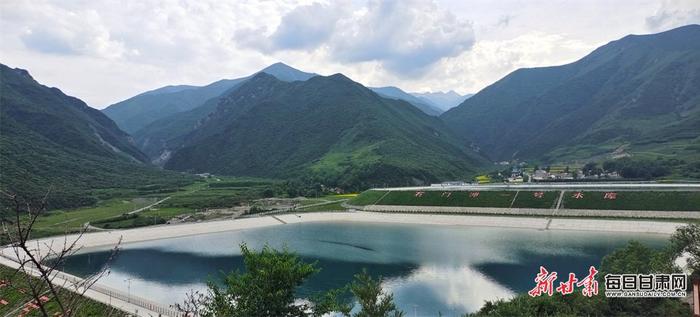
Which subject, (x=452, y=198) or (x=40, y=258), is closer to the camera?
(x=40, y=258)

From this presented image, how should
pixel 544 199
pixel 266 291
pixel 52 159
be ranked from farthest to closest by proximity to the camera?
pixel 52 159 < pixel 544 199 < pixel 266 291

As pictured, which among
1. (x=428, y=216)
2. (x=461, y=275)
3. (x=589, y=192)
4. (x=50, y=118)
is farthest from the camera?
(x=50, y=118)

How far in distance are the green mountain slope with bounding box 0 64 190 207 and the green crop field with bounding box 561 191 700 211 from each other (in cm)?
10671

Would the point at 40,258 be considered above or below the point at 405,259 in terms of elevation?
above

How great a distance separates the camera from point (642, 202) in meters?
80.7

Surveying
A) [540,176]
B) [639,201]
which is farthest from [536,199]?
[540,176]

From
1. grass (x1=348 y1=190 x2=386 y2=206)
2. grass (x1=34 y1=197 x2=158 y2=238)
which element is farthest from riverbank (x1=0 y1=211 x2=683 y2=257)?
grass (x1=348 y1=190 x2=386 y2=206)

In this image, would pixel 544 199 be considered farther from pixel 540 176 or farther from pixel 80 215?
pixel 80 215

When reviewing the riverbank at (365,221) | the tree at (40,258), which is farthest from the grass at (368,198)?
the tree at (40,258)

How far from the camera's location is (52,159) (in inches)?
5714

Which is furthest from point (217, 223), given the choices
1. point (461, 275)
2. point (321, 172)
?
point (321, 172)

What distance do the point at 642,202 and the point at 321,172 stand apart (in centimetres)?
10224

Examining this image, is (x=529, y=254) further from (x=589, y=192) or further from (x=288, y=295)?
(x=288, y=295)

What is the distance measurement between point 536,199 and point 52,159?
140110 mm
